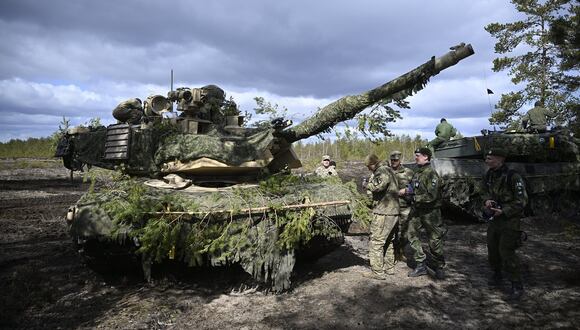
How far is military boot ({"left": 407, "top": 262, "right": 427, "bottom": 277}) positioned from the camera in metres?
6.21

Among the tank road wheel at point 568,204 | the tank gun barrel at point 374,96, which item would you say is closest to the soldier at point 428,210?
the tank gun barrel at point 374,96

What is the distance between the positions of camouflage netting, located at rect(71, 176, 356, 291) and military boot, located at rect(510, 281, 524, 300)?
225cm

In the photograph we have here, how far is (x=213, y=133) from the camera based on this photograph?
20.9ft

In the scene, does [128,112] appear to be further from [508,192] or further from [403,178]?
[508,192]

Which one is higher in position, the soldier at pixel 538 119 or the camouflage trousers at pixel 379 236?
the soldier at pixel 538 119

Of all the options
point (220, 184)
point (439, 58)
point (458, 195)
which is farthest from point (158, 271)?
point (458, 195)

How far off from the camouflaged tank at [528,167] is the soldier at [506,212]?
4.96 metres

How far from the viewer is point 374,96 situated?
542 cm

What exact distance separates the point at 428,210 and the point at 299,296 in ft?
7.47

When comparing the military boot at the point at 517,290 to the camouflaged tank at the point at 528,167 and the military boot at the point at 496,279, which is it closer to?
the military boot at the point at 496,279

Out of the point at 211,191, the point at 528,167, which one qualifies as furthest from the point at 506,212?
the point at 528,167

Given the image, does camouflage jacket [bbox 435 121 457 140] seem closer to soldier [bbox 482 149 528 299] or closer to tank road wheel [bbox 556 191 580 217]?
tank road wheel [bbox 556 191 580 217]

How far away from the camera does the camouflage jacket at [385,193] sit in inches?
240

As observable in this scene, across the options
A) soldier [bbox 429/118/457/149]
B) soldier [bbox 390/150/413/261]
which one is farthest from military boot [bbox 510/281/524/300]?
soldier [bbox 429/118/457/149]
